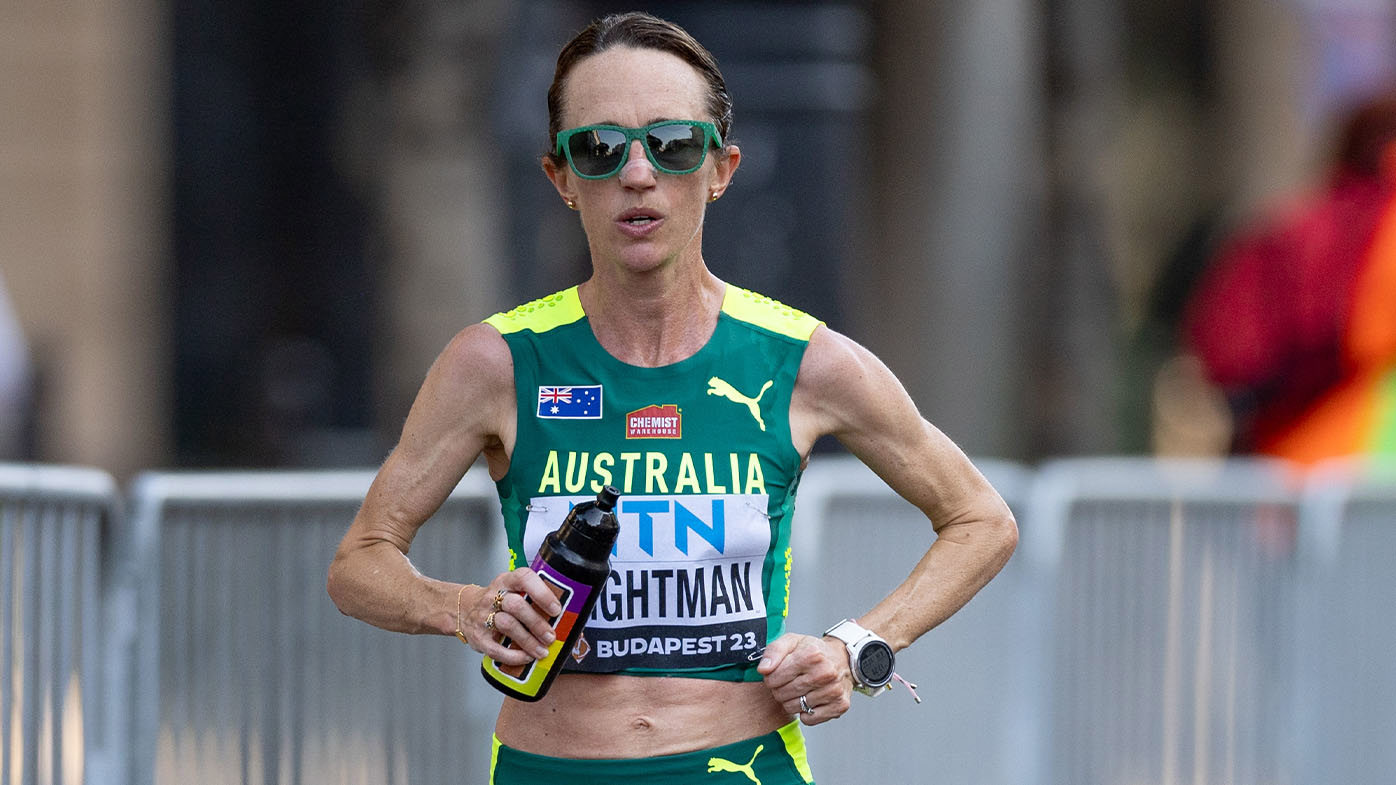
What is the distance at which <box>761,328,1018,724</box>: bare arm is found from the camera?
359 cm

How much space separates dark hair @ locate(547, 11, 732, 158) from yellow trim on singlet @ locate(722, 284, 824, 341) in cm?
29

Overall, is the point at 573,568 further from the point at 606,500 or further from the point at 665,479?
the point at 665,479

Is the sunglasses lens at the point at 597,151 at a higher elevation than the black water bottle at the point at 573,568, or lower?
higher

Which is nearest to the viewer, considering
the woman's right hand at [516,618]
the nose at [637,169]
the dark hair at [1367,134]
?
the woman's right hand at [516,618]

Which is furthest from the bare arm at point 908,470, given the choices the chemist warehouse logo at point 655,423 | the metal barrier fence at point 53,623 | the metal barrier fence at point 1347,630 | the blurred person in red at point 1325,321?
the blurred person in red at point 1325,321

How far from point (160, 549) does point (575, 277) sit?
19.1 ft

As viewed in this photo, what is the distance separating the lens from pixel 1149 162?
18484 millimetres

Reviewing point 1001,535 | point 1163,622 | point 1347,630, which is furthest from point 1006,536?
point 1347,630

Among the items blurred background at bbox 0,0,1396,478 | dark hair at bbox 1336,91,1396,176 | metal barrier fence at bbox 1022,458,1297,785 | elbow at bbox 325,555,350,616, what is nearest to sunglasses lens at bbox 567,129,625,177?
elbow at bbox 325,555,350,616

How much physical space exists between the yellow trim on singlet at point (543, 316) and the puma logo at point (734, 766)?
2.49ft

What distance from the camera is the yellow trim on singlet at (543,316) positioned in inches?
141

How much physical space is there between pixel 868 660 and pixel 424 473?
30.9 inches

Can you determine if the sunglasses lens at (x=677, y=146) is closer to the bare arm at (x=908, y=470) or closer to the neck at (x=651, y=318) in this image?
the neck at (x=651, y=318)

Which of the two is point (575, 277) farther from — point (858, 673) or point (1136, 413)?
point (858, 673)
